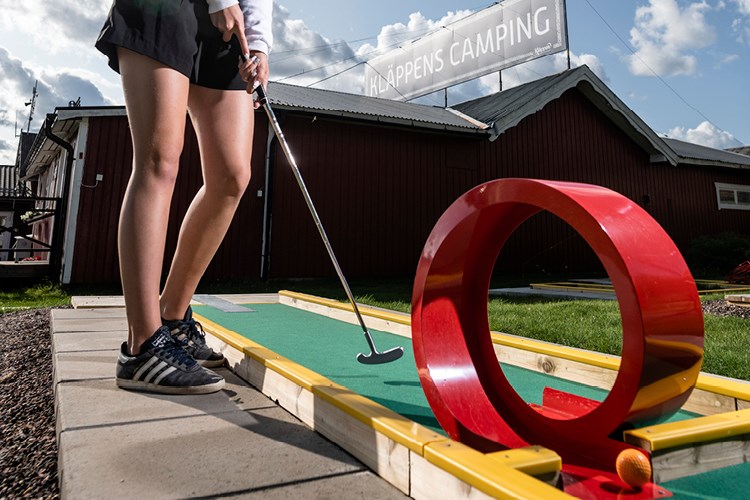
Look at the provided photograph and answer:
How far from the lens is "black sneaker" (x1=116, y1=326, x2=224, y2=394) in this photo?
1.46 m

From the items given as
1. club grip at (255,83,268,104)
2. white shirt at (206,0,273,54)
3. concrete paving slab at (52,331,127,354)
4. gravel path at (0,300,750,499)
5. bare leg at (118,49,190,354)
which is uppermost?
white shirt at (206,0,273,54)

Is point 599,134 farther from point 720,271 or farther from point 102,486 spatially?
point 102,486

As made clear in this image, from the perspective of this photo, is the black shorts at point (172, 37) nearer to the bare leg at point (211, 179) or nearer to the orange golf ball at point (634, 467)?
the bare leg at point (211, 179)

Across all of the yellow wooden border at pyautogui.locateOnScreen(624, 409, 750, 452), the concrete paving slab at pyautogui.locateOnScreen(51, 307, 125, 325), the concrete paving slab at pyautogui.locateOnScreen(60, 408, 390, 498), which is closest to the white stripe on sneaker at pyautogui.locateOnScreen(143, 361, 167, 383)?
the concrete paving slab at pyautogui.locateOnScreen(60, 408, 390, 498)

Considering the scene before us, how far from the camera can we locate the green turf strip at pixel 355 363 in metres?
1.52

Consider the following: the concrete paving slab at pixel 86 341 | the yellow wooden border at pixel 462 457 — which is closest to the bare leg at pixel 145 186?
the yellow wooden border at pixel 462 457

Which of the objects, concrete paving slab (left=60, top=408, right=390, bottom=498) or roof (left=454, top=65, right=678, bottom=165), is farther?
roof (left=454, top=65, right=678, bottom=165)

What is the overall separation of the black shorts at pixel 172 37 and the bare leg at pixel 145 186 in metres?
0.04

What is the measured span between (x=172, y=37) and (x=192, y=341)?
1064 mm

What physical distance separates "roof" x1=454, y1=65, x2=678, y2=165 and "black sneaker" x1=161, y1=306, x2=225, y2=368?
351 inches

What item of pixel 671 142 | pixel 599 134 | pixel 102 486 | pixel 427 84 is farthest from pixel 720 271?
pixel 102 486

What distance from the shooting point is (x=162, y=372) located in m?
1.46

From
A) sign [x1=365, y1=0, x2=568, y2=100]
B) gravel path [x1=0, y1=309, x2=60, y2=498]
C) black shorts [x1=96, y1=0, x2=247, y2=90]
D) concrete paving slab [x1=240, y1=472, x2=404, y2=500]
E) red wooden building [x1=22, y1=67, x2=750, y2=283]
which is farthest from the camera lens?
sign [x1=365, y1=0, x2=568, y2=100]

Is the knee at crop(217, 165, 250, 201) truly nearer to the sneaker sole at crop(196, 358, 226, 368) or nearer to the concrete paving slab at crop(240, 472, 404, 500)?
the sneaker sole at crop(196, 358, 226, 368)
